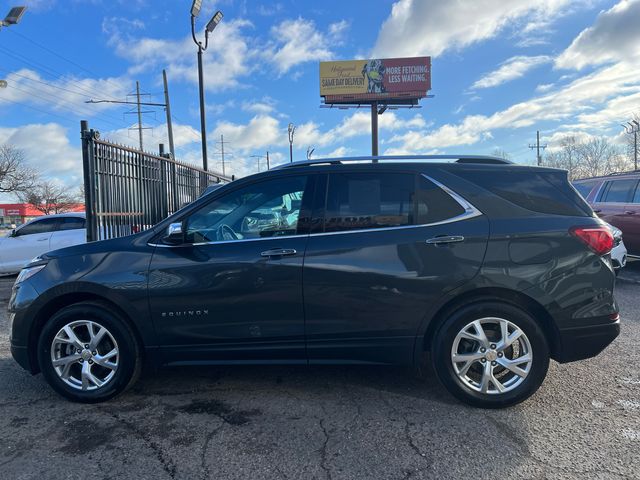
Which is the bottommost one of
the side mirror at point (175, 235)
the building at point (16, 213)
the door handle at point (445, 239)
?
the door handle at point (445, 239)

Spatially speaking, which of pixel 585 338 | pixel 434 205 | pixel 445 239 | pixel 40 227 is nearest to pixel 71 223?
pixel 40 227

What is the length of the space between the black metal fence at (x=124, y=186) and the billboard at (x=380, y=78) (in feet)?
98.2

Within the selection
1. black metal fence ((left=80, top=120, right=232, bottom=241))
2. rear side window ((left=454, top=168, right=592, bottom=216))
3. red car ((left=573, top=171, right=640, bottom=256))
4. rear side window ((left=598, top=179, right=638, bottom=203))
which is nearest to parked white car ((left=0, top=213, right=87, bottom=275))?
black metal fence ((left=80, top=120, right=232, bottom=241))

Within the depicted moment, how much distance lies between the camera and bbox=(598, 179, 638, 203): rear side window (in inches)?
343

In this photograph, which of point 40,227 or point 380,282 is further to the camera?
point 40,227

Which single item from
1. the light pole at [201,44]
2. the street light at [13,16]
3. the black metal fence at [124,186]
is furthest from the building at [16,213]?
the black metal fence at [124,186]

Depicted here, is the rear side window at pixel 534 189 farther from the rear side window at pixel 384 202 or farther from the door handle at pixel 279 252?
the door handle at pixel 279 252

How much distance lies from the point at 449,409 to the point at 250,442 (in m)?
1.47

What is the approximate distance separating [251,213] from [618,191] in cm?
851

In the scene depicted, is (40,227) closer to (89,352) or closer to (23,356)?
(23,356)

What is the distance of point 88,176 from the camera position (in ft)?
21.7

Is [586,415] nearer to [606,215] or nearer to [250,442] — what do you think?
[250,442]

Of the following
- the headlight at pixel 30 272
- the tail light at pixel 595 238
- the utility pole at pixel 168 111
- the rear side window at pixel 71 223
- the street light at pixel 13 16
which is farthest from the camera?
the utility pole at pixel 168 111

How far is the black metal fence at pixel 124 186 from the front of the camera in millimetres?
6652
